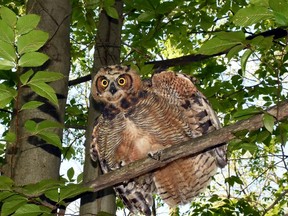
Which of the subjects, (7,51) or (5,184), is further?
(5,184)

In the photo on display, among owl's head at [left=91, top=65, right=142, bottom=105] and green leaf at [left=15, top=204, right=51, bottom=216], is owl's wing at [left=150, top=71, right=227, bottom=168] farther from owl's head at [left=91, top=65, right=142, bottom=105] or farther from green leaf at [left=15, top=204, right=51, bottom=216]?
green leaf at [left=15, top=204, right=51, bottom=216]

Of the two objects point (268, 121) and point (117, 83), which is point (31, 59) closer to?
point (268, 121)

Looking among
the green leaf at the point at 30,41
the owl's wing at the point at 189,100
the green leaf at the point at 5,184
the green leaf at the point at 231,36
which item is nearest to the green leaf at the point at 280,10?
the green leaf at the point at 231,36

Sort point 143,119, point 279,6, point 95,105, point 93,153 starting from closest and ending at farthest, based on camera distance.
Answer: point 279,6 < point 143,119 < point 93,153 < point 95,105

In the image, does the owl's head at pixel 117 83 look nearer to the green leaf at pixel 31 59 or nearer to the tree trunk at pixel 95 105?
the tree trunk at pixel 95 105

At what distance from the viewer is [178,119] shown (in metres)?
3.84

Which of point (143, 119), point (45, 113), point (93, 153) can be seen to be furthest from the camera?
point (93, 153)

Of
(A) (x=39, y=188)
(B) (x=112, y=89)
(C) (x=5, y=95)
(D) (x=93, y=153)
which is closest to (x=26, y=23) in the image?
(C) (x=5, y=95)

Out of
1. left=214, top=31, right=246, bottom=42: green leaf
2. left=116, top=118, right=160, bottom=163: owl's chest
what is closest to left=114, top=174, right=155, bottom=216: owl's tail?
left=116, top=118, right=160, bottom=163: owl's chest

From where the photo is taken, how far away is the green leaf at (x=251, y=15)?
1959mm

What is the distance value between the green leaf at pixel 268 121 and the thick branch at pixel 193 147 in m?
0.03

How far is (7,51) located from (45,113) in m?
1.43

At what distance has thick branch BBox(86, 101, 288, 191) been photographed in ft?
7.62

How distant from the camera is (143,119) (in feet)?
12.4
